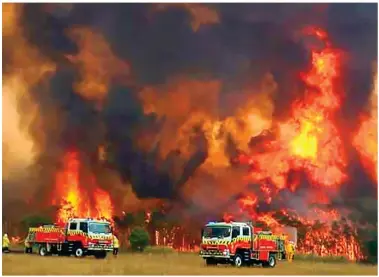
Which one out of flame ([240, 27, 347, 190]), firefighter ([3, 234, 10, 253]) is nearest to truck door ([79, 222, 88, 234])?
firefighter ([3, 234, 10, 253])

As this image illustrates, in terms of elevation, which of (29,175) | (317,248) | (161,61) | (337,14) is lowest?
(317,248)

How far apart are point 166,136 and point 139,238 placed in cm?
209

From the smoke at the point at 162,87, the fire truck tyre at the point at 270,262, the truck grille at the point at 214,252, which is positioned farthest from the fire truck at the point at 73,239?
the fire truck tyre at the point at 270,262

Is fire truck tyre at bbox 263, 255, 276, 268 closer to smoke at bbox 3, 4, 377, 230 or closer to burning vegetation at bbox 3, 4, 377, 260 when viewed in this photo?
burning vegetation at bbox 3, 4, 377, 260

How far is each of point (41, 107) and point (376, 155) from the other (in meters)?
6.74

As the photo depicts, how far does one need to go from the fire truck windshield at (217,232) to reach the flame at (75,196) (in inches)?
77.8

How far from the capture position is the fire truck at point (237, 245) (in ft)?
47.9

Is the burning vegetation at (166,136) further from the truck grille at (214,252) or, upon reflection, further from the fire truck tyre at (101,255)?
the fire truck tyre at (101,255)

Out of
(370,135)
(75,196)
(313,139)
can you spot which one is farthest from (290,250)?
(75,196)

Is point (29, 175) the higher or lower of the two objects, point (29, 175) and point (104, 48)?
the lower

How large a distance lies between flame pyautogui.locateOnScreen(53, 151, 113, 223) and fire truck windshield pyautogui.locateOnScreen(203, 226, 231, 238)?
1.98m

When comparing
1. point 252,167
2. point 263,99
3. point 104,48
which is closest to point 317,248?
point 252,167

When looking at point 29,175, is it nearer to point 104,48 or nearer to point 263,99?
point 104,48

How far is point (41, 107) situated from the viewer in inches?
590
